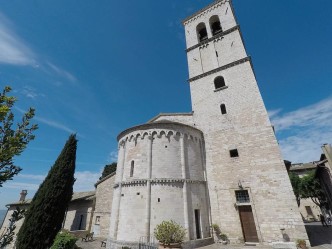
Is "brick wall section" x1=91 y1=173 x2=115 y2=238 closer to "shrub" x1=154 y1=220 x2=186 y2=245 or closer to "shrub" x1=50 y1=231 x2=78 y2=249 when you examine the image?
"shrub" x1=50 y1=231 x2=78 y2=249

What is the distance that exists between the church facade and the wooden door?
0.06 meters

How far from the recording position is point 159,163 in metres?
14.2

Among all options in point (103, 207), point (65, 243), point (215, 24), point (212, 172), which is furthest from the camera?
point (215, 24)

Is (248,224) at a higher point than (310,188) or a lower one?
lower

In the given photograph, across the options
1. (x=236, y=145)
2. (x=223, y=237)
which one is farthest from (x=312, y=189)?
(x=223, y=237)

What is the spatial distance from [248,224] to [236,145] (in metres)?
5.92

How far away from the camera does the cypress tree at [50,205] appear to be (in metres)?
13.8

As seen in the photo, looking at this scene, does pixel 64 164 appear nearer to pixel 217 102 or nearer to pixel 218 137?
pixel 218 137

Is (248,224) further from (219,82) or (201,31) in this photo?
(201,31)

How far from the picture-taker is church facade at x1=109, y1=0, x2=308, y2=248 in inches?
494

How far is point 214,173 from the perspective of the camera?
50.8 ft

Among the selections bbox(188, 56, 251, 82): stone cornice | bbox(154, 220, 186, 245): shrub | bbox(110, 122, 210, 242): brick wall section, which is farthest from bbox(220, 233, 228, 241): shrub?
bbox(188, 56, 251, 82): stone cornice

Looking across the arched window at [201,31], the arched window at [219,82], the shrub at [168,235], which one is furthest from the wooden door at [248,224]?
the arched window at [201,31]

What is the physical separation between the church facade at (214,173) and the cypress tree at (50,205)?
5016 mm
